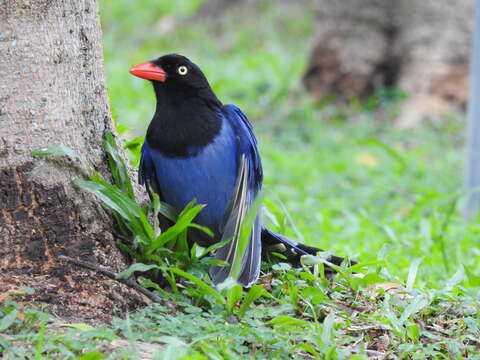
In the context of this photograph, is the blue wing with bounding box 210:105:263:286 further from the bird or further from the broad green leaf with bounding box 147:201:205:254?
the broad green leaf with bounding box 147:201:205:254

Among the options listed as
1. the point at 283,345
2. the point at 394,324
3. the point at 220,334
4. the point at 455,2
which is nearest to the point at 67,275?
the point at 220,334

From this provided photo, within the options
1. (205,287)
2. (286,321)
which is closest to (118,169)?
(205,287)

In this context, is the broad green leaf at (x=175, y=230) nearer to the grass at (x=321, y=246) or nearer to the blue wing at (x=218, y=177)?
the grass at (x=321, y=246)

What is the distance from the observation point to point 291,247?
3373 mm

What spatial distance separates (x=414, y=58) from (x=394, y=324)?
6.39m

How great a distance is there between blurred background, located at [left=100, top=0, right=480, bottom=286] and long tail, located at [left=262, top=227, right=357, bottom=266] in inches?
9.6

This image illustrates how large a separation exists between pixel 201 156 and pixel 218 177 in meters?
0.12

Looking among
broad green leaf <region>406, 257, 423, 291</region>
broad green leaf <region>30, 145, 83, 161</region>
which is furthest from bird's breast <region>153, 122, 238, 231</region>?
broad green leaf <region>406, 257, 423, 291</region>

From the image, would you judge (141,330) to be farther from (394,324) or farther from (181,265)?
(394,324)

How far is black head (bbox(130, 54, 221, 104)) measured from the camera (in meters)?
3.33

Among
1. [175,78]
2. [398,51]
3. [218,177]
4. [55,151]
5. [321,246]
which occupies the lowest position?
[321,246]

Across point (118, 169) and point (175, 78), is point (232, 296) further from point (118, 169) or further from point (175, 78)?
point (175, 78)

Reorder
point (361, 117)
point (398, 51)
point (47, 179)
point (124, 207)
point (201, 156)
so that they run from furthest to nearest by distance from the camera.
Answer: point (398, 51)
point (361, 117)
point (201, 156)
point (124, 207)
point (47, 179)

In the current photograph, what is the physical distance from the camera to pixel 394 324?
112 inches
